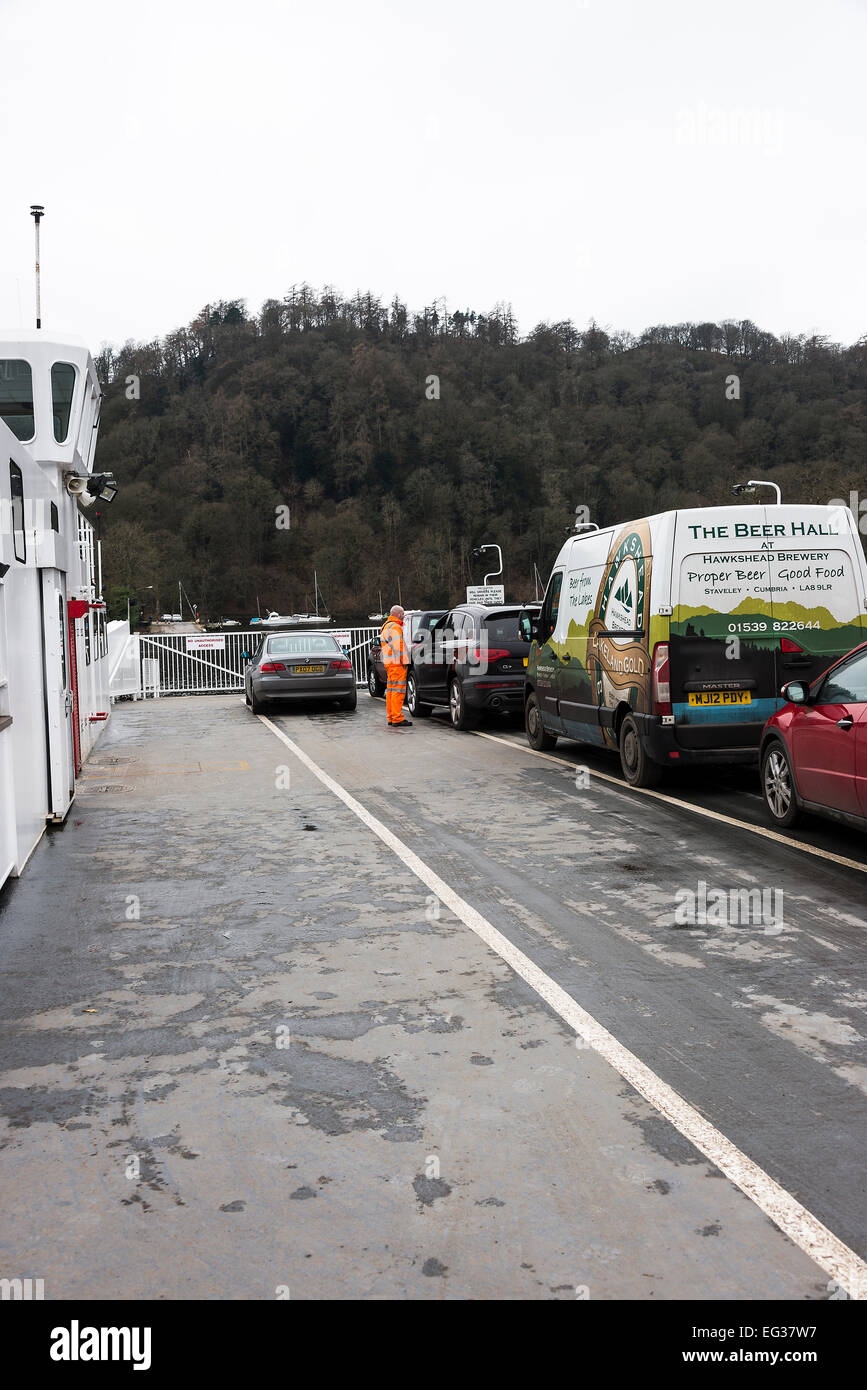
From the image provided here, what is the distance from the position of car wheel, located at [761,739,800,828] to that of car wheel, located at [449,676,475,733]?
25.1 ft

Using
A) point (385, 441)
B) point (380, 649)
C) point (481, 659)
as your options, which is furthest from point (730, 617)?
point (385, 441)

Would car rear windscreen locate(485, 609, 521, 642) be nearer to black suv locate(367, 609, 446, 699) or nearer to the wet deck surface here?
black suv locate(367, 609, 446, 699)

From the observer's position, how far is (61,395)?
1249cm

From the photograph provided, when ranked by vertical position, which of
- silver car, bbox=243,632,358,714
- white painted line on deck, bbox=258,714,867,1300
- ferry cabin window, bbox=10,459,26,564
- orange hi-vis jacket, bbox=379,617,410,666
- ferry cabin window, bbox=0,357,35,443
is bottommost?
white painted line on deck, bbox=258,714,867,1300

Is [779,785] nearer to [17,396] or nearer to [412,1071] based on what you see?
[412,1071]

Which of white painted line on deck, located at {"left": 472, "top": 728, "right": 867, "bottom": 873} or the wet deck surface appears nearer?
the wet deck surface

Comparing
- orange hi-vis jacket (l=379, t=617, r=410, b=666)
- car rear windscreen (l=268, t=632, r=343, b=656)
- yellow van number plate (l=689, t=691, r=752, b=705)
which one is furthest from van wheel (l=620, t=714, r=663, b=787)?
car rear windscreen (l=268, t=632, r=343, b=656)

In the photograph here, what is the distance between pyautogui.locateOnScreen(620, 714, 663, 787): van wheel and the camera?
1045 centimetres

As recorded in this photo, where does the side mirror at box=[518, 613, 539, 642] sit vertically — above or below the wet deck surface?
above

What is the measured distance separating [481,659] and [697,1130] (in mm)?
12268

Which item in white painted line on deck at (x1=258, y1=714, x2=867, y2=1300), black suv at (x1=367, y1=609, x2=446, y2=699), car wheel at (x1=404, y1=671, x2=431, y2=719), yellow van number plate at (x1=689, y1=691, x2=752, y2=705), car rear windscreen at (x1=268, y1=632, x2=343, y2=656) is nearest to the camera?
white painted line on deck at (x1=258, y1=714, x2=867, y2=1300)

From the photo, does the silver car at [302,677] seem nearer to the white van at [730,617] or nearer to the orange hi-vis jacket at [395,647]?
the orange hi-vis jacket at [395,647]

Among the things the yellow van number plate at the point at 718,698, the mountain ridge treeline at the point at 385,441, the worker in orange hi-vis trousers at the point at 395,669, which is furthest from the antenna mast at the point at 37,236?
the mountain ridge treeline at the point at 385,441
